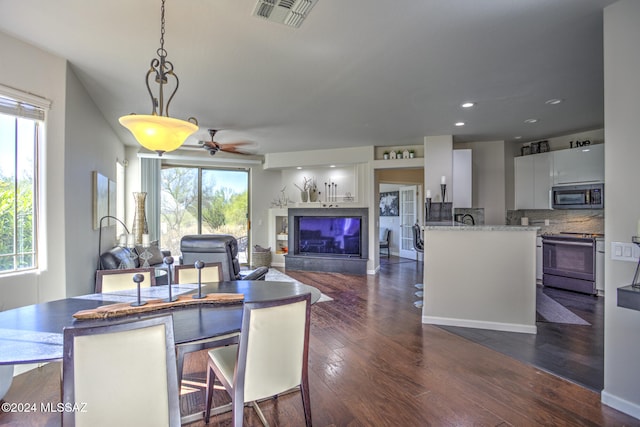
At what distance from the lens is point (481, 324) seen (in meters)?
3.51

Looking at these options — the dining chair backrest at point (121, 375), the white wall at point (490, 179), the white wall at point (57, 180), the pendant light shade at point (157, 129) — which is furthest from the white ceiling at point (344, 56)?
the dining chair backrest at point (121, 375)

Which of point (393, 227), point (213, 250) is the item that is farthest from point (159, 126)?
point (393, 227)

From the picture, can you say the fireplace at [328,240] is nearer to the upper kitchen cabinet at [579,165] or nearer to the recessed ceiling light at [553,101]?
the upper kitchen cabinet at [579,165]

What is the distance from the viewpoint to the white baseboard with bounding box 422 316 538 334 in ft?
11.0

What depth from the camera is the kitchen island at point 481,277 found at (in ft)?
11.0

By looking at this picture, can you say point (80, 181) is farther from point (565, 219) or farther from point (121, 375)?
point (565, 219)

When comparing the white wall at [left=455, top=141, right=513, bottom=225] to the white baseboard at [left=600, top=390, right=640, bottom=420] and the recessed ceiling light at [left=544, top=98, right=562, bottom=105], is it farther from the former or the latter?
the white baseboard at [left=600, top=390, right=640, bottom=420]

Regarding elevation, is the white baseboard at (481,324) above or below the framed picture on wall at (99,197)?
below

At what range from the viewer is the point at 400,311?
4.14 metres

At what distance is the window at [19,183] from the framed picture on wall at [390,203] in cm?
787

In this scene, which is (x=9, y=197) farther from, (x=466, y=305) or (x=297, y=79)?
(x=466, y=305)

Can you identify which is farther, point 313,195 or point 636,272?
point 313,195

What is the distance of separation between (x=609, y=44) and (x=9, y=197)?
Result: 452cm

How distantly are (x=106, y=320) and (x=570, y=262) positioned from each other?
20.1 feet
